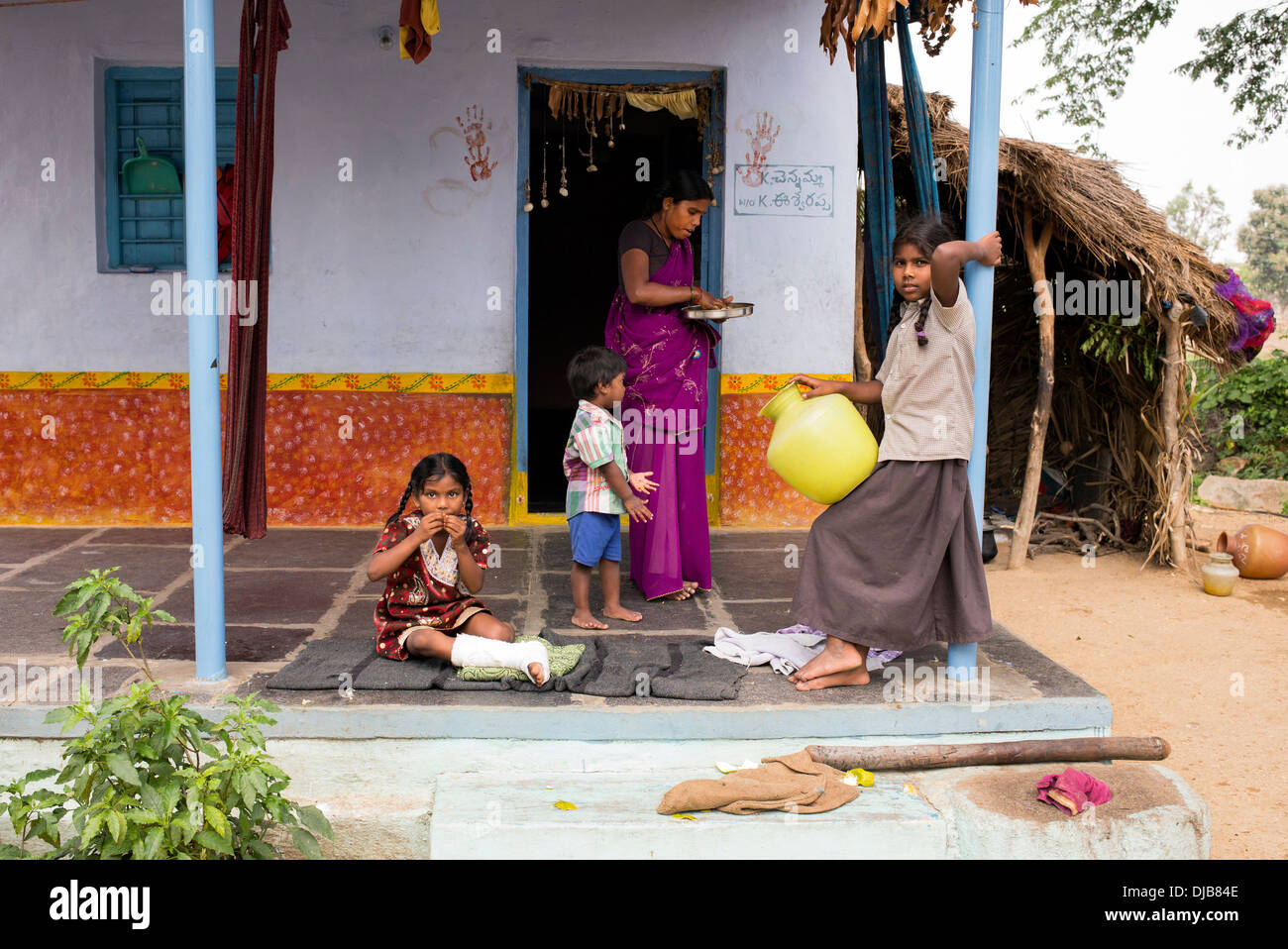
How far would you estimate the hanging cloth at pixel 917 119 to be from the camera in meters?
4.33

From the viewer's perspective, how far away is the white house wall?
5.57 metres

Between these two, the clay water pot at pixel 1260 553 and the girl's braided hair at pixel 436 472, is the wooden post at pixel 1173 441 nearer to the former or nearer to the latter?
the clay water pot at pixel 1260 553

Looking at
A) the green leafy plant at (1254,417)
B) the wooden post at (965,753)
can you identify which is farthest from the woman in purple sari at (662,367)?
the green leafy plant at (1254,417)

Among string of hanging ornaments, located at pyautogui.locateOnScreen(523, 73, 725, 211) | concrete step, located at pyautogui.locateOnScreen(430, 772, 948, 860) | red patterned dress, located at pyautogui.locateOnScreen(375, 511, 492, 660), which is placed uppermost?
string of hanging ornaments, located at pyautogui.locateOnScreen(523, 73, 725, 211)

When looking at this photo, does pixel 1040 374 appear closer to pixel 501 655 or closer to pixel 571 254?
pixel 571 254

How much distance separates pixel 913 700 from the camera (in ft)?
10.6

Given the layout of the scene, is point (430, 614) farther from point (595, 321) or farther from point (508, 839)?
point (595, 321)

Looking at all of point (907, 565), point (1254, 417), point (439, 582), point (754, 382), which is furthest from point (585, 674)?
point (1254, 417)

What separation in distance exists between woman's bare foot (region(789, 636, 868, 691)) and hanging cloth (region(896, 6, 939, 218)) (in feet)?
6.30

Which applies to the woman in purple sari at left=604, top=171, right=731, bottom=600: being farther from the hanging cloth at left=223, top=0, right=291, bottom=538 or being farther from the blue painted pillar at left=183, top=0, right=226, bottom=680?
the blue painted pillar at left=183, top=0, right=226, bottom=680

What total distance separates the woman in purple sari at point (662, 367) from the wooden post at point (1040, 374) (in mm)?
3616

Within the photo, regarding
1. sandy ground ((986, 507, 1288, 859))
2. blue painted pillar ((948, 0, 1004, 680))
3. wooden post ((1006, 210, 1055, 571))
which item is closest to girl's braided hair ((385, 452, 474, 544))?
blue painted pillar ((948, 0, 1004, 680))

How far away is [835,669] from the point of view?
3.33 meters

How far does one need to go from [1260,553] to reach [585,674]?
19.0 ft
